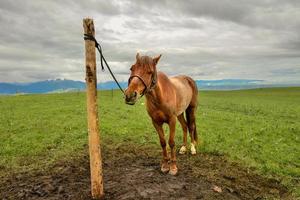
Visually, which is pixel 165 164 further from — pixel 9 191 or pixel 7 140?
pixel 7 140

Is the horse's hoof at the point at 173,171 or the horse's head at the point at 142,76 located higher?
the horse's head at the point at 142,76

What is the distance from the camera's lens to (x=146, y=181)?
9227 mm

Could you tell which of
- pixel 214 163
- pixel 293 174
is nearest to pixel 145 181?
pixel 214 163

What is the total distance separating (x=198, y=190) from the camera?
8.91 m

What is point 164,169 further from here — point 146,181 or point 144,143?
point 144,143

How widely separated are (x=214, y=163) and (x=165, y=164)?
2.50m

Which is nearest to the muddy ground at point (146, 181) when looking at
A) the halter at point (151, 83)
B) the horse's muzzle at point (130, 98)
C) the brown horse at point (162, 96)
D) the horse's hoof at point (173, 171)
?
the horse's hoof at point (173, 171)

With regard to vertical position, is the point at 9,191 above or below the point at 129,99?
below

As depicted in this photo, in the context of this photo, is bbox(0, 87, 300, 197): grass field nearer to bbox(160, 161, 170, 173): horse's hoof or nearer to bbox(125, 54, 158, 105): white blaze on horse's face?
bbox(160, 161, 170, 173): horse's hoof

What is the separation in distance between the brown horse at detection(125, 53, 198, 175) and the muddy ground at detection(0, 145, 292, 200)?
818mm

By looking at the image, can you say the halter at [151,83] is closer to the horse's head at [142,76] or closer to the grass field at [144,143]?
the horse's head at [142,76]

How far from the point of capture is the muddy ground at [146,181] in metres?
8.58

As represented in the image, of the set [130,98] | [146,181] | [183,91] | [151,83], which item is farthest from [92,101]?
[183,91]

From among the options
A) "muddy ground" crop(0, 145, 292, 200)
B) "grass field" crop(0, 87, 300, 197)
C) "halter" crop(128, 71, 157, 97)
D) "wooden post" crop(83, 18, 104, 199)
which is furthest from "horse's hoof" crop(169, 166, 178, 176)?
"grass field" crop(0, 87, 300, 197)
